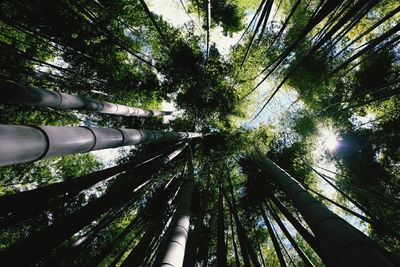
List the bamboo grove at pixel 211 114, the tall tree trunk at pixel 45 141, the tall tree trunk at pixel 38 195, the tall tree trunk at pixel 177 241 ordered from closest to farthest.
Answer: the tall tree trunk at pixel 45 141 → the tall tree trunk at pixel 38 195 → the tall tree trunk at pixel 177 241 → the bamboo grove at pixel 211 114

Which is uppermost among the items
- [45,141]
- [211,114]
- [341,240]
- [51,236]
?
[211,114]

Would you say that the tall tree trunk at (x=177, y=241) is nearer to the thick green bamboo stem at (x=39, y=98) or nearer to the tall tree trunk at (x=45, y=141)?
the tall tree trunk at (x=45, y=141)

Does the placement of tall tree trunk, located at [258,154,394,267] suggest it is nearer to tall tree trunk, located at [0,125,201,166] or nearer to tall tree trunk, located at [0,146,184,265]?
tall tree trunk, located at [0,146,184,265]

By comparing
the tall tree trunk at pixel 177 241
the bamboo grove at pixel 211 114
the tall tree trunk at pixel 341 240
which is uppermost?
the bamboo grove at pixel 211 114

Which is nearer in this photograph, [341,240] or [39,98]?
[341,240]

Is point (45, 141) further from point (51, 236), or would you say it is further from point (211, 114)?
point (211, 114)

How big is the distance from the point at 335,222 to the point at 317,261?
435 inches

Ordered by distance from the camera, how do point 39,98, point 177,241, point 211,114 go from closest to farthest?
1. point 177,241
2. point 39,98
3. point 211,114

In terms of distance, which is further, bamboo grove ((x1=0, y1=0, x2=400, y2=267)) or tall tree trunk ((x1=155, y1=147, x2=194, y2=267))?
bamboo grove ((x1=0, y1=0, x2=400, y2=267))

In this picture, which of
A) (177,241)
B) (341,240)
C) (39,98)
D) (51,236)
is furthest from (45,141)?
(341,240)

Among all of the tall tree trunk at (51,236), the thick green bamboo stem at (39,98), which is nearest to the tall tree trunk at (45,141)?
the tall tree trunk at (51,236)

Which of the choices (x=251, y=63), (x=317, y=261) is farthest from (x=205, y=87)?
(x=317, y=261)

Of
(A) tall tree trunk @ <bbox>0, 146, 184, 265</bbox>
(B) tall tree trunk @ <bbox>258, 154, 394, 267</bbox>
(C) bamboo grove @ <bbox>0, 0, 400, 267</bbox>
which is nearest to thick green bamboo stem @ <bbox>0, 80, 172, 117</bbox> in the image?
(C) bamboo grove @ <bbox>0, 0, 400, 267</bbox>

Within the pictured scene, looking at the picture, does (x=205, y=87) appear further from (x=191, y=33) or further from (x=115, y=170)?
(x=115, y=170)
